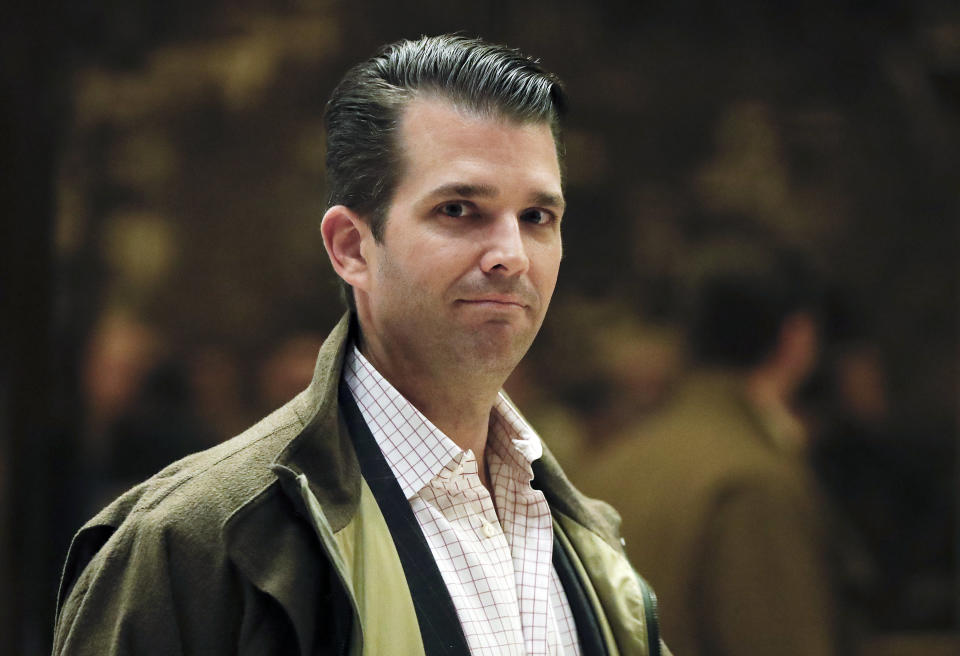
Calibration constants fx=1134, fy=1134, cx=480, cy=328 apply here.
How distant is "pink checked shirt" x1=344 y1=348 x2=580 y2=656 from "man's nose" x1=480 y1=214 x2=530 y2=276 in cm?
26

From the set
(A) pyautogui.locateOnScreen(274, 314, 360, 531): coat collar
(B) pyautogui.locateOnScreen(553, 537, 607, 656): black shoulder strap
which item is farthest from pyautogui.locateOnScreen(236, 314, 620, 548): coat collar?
(B) pyautogui.locateOnScreen(553, 537, 607, 656): black shoulder strap

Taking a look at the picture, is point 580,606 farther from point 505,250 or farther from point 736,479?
point 736,479

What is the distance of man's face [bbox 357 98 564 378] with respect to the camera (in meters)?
1.78

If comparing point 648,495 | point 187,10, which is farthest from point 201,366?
point 648,495

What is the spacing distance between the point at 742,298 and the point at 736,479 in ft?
2.58

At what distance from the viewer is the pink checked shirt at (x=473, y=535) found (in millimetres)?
1738

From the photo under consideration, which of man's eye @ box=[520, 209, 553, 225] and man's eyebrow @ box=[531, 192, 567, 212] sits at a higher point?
man's eyebrow @ box=[531, 192, 567, 212]

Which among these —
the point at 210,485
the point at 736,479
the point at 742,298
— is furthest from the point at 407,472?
the point at 742,298

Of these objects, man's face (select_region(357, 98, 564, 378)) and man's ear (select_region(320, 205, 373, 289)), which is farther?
man's ear (select_region(320, 205, 373, 289))

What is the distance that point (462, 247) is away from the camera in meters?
1.78

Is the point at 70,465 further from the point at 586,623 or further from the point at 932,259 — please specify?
the point at 932,259

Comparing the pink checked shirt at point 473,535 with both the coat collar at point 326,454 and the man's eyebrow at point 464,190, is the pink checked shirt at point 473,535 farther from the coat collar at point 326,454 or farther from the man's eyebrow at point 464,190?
the man's eyebrow at point 464,190

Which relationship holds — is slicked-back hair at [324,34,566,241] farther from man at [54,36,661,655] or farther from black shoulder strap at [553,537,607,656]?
black shoulder strap at [553,537,607,656]

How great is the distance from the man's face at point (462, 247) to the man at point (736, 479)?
9.75 feet
